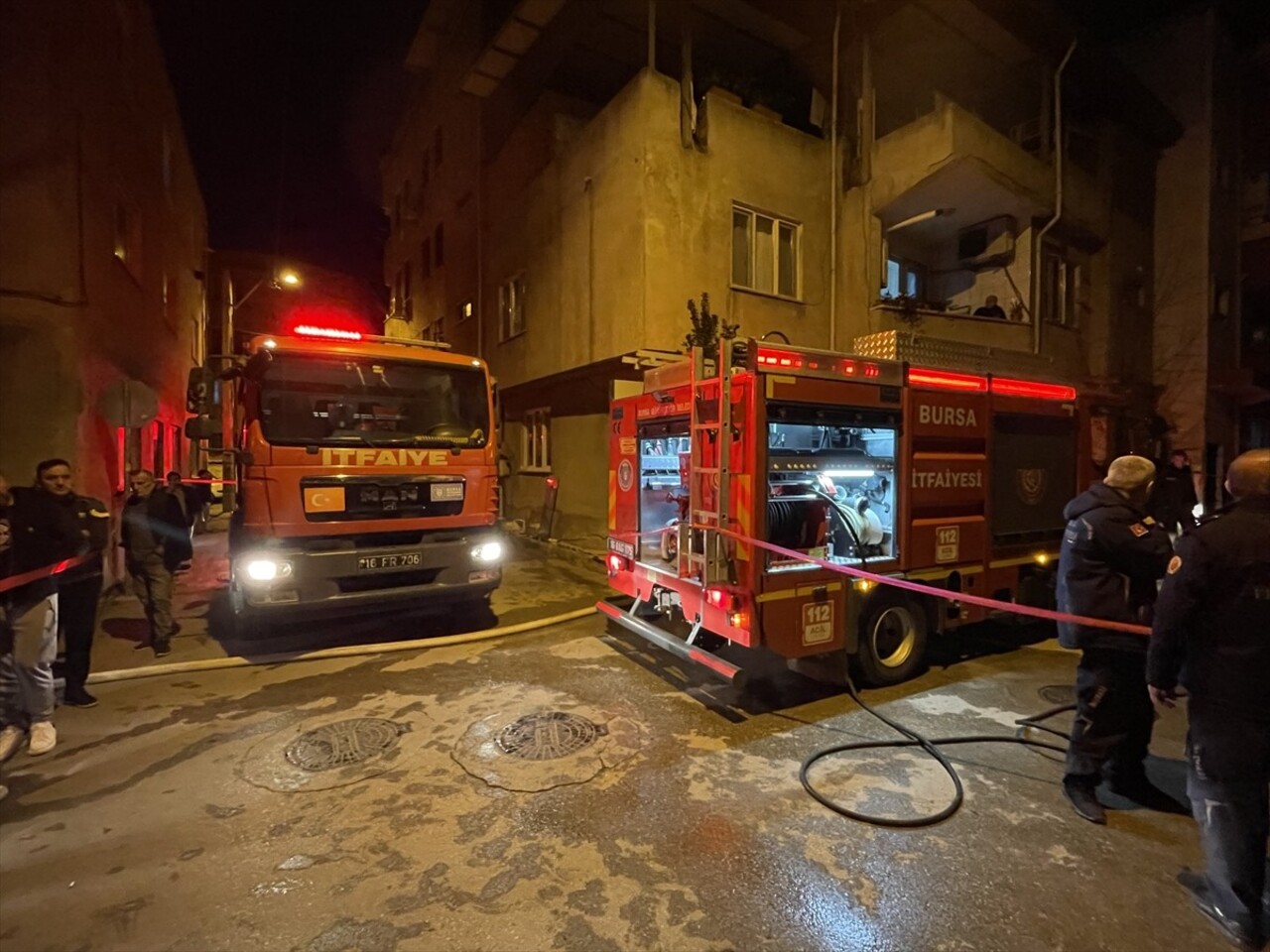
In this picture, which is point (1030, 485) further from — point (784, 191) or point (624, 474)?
point (784, 191)

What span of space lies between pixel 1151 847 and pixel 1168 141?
62.6 feet

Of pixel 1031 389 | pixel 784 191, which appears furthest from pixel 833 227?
pixel 1031 389

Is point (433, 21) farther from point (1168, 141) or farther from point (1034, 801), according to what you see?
point (1034, 801)

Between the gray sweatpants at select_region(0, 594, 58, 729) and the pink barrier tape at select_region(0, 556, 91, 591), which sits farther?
the gray sweatpants at select_region(0, 594, 58, 729)

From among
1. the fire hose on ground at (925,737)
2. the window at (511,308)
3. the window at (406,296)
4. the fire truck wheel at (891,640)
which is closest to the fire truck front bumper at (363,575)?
the fire hose on ground at (925,737)

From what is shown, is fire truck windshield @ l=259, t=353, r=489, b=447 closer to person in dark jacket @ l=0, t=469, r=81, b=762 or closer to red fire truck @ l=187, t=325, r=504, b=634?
red fire truck @ l=187, t=325, r=504, b=634

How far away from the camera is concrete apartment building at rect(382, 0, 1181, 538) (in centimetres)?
1086

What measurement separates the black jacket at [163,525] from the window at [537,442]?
27.7ft

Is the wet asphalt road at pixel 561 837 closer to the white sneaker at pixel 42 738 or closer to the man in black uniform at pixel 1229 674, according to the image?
the white sneaker at pixel 42 738

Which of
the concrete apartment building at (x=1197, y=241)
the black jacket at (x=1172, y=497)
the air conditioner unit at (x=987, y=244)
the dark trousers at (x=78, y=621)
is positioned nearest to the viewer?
the dark trousers at (x=78, y=621)

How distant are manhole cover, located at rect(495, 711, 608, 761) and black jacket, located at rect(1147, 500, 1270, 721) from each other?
10.6 feet

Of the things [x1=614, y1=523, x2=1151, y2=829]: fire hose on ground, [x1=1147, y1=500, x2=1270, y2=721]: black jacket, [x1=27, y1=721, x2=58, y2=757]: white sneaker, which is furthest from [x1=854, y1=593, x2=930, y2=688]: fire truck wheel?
[x1=27, y1=721, x2=58, y2=757]: white sneaker

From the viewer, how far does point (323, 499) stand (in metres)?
5.81

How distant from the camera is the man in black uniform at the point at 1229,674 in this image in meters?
2.54
